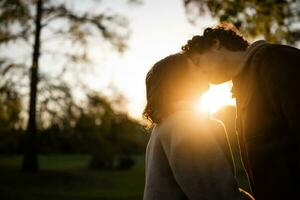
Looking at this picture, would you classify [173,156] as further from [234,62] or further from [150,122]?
[234,62]

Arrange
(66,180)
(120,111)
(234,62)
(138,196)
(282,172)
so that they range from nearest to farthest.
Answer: (282,172) → (234,62) → (138,196) → (66,180) → (120,111)

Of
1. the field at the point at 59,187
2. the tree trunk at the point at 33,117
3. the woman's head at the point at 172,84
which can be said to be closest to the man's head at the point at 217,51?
the woman's head at the point at 172,84

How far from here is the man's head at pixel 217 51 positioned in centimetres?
337

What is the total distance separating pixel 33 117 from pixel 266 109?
21.9 m

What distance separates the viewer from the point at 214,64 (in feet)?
11.1

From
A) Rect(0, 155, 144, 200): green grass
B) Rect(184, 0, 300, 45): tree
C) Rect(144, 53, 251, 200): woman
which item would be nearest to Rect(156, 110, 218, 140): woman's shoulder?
Rect(144, 53, 251, 200): woman

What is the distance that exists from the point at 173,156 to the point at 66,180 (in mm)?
19506

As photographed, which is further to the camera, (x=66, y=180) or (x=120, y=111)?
(x=120, y=111)

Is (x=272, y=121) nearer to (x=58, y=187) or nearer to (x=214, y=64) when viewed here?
(x=214, y=64)

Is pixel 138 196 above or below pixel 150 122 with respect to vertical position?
below

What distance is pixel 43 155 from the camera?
46.7 meters

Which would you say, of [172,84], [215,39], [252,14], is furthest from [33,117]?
[172,84]

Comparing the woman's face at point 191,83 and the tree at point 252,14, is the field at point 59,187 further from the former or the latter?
the woman's face at point 191,83

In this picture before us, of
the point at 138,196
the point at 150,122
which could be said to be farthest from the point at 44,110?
the point at 150,122
